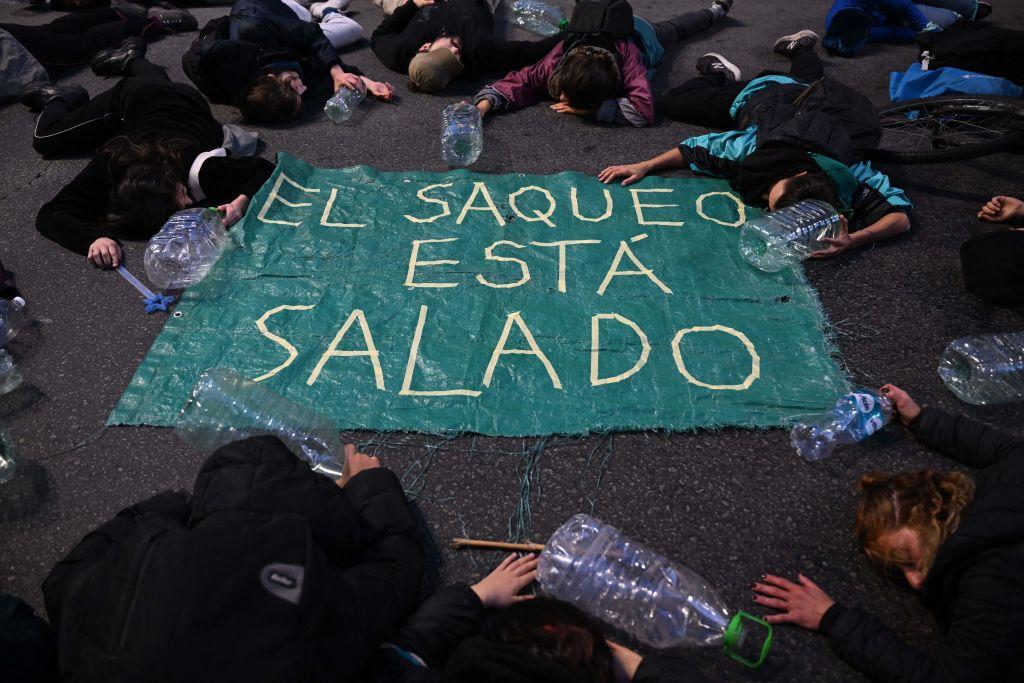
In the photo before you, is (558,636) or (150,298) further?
(150,298)

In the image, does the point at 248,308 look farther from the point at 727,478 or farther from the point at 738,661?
the point at 738,661

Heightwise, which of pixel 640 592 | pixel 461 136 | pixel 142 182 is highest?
pixel 142 182

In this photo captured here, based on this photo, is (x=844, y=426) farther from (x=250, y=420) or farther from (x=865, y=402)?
(x=250, y=420)

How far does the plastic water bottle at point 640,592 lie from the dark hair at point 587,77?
2.89m

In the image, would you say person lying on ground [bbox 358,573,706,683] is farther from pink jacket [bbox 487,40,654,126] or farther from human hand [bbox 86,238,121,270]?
pink jacket [bbox 487,40,654,126]

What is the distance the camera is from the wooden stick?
2.24 meters

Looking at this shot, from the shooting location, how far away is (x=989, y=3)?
5812 millimetres

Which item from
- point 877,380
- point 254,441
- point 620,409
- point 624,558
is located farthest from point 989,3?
point 254,441

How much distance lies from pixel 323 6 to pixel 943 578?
6.06m

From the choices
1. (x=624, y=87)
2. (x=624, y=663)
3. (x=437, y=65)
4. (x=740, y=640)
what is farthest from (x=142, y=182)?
(x=740, y=640)

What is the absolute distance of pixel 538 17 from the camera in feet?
19.2

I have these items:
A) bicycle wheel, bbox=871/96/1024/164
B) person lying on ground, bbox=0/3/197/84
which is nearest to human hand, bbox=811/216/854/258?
bicycle wheel, bbox=871/96/1024/164

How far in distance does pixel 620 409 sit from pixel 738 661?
3.15ft

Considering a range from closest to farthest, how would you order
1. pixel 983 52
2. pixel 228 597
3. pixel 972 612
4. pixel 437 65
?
pixel 228 597 < pixel 972 612 < pixel 983 52 < pixel 437 65
